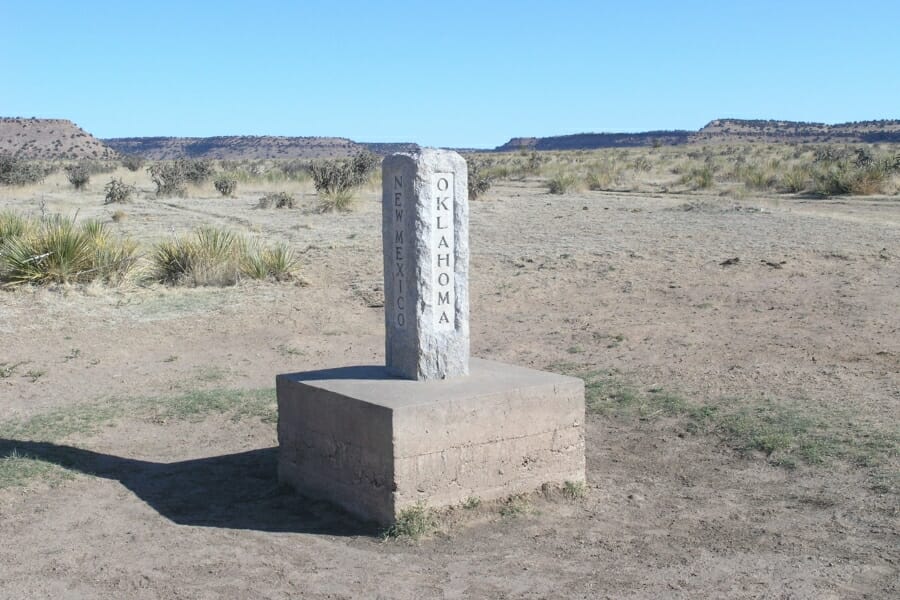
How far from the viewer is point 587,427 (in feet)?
27.6

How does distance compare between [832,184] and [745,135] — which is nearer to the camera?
[832,184]

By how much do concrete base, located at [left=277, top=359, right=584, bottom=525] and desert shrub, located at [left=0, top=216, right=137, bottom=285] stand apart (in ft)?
28.8

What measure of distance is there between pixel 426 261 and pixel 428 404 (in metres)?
0.96

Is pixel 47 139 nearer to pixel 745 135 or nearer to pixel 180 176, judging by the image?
pixel 180 176

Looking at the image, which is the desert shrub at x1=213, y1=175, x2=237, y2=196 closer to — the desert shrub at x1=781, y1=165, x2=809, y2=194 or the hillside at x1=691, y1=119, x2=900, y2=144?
the desert shrub at x1=781, y1=165, x2=809, y2=194

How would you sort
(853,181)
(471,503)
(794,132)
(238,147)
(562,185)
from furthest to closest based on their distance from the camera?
(238,147) → (794,132) → (562,185) → (853,181) → (471,503)

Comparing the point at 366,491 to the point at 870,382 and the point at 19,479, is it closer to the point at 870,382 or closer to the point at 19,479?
the point at 19,479

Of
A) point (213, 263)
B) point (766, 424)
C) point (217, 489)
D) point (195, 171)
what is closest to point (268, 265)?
point (213, 263)

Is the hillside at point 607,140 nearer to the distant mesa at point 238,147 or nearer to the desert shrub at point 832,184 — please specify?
the distant mesa at point 238,147

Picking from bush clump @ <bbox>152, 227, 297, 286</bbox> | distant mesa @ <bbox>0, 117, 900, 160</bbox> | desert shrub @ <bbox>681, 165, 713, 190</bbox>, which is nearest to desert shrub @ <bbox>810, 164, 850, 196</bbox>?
desert shrub @ <bbox>681, 165, 713, 190</bbox>

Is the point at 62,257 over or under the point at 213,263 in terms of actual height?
over

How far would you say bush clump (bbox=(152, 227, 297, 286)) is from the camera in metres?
15.1

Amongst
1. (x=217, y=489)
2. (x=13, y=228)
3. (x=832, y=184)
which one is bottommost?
(x=217, y=489)

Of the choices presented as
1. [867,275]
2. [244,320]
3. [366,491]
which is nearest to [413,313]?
[366,491]
